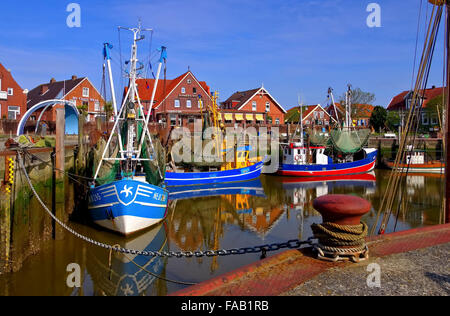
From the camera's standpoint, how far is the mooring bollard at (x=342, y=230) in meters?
4.88

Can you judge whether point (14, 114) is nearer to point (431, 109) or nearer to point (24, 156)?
point (24, 156)

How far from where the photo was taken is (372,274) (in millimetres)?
4516

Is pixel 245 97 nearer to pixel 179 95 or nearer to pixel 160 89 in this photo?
pixel 179 95

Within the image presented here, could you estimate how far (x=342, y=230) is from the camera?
16.0 ft

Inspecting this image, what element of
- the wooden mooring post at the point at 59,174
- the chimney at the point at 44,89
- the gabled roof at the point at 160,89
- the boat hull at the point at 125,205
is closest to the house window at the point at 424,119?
the gabled roof at the point at 160,89

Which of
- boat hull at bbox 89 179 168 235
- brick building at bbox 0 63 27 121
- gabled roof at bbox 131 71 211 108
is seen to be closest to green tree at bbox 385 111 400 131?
gabled roof at bbox 131 71 211 108

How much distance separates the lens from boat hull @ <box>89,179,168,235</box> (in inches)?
483

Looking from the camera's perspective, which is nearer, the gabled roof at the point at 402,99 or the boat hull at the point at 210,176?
the boat hull at the point at 210,176

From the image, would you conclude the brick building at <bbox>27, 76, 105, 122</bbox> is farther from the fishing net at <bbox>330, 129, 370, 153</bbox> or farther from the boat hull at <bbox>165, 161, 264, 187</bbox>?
the fishing net at <bbox>330, 129, 370, 153</bbox>

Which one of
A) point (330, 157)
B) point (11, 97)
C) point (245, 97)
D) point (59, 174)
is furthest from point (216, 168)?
point (245, 97)

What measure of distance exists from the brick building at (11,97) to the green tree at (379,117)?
52796mm

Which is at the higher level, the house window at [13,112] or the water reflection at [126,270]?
the house window at [13,112]

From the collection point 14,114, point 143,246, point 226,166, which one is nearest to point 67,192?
point 143,246

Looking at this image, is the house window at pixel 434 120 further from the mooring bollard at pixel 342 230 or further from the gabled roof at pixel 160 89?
the mooring bollard at pixel 342 230
